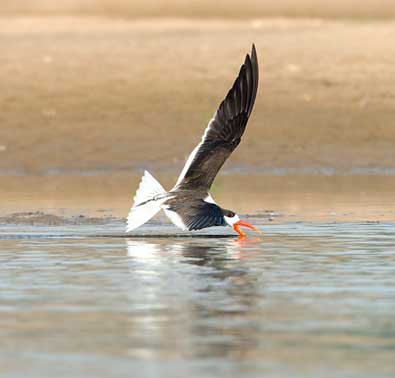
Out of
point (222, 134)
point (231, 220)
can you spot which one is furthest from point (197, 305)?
point (222, 134)

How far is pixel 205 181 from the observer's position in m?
14.0

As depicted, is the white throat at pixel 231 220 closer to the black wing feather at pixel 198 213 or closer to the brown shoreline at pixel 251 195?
the black wing feather at pixel 198 213

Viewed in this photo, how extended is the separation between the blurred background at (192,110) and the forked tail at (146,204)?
102 inches

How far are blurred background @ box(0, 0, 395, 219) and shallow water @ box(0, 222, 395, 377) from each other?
369cm

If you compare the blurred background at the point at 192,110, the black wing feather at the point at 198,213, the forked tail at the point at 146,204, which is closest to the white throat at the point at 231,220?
the black wing feather at the point at 198,213

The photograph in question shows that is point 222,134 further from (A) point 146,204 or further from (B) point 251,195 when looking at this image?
(B) point 251,195

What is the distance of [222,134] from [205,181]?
0.64 metres

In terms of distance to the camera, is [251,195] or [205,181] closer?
[205,181]

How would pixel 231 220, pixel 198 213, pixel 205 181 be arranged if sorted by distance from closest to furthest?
1. pixel 198 213
2. pixel 231 220
3. pixel 205 181

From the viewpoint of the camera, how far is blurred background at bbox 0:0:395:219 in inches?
812

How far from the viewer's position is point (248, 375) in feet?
23.6

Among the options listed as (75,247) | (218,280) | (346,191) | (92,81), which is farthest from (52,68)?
(218,280)

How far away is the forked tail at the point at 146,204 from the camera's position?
13766 millimetres

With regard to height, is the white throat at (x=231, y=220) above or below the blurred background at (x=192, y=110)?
below
